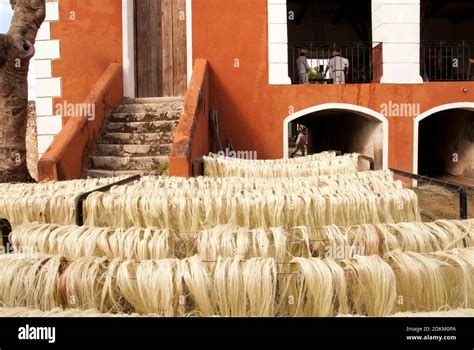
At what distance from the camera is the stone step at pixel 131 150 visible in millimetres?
6715

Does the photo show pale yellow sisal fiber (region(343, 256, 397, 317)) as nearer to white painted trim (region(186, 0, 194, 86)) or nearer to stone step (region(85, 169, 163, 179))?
stone step (region(85, 169, 163, 179))

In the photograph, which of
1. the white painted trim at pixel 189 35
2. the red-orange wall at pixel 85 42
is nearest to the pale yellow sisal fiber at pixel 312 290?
the white painted trim at pixel 189 35

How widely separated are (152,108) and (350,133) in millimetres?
5485

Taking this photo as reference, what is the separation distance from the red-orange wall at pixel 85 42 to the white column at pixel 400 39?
530cm

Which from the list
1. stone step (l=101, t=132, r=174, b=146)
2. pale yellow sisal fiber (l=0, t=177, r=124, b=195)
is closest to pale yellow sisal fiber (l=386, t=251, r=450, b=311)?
pale yellow sisal fiber (l=0, t=177, r=124, b=195)

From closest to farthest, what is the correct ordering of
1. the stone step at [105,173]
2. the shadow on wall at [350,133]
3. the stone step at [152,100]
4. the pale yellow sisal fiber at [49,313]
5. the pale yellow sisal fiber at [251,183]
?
the pale yellow sisal fiber at [49,313]
the pale yellow sisal fiber at [251,183]
the stone step at [105,173]
the stone step at [152,100]
the shadow on wall at [350,133]

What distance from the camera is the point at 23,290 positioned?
147 cm

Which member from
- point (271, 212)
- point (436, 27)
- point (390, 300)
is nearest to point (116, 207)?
point (271, 212)

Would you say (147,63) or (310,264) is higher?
(147,63)

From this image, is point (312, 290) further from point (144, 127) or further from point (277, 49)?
point (277, 49)

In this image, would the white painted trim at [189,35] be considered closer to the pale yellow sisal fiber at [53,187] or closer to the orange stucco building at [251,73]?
the orange stucco building at [251,73]

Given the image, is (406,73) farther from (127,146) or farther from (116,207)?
(116,207)

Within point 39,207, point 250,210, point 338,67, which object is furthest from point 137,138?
point 338,67
